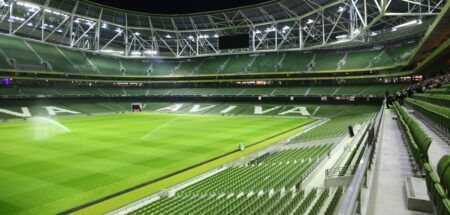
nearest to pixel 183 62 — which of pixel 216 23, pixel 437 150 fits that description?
pixel 216 23

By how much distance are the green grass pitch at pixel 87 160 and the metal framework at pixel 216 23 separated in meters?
24.7

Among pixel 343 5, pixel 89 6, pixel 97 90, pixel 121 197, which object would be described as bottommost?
Answer: pixel 121 197

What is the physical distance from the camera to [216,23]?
5928 cm

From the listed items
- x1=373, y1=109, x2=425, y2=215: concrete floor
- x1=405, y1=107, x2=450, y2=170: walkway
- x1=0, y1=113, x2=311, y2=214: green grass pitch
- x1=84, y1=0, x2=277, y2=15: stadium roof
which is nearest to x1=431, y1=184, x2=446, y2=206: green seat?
x1=373, y1=109, x2=425, y2=215: concrete floor

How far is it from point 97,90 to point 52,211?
5887 centimetres

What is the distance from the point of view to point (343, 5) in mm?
45375

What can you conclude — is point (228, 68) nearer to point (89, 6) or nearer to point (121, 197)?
point (89, 6)

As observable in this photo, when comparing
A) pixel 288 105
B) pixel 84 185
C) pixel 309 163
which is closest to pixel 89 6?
pixel 288 105

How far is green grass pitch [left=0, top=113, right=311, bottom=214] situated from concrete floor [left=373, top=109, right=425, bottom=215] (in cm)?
1125

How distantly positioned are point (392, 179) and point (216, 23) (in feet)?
184

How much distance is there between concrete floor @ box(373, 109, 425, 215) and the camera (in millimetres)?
5148

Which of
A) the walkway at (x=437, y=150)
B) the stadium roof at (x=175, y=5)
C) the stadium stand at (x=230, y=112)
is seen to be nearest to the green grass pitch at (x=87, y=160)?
the stadium stand at (x=230, y=112)

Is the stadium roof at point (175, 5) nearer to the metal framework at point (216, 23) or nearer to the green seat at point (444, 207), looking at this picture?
the metal framework at point (216, 23)

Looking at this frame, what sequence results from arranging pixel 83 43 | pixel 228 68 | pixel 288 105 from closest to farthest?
pixel 288 105
pixel 83 43
pixel 228 68
